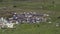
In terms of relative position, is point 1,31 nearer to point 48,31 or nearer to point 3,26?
point 3,26

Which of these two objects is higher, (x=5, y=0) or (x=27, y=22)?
(x=27, y=22)

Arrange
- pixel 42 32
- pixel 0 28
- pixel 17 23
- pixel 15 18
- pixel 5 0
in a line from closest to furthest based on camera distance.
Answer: pixel 42 32
pixel 0 28
pixel 17 23
pixel 15 18
pixel 5 0

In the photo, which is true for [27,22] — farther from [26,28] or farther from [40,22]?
[26,28]

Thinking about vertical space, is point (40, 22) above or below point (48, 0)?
above

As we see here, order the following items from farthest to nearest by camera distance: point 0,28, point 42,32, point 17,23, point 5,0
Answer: point 5,0, point 17,23, point 0,28, point 42,32

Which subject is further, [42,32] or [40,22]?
[40,22]

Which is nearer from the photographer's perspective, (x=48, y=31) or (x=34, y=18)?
(x=48, y=31)

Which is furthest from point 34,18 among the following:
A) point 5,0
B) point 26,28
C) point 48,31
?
point 5,0

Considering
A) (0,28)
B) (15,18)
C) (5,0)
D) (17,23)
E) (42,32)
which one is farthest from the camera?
(5,0)

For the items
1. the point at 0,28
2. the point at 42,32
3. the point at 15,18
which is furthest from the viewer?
the point at 15,18

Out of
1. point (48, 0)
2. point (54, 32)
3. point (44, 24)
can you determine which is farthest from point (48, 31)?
point (48, 0)
